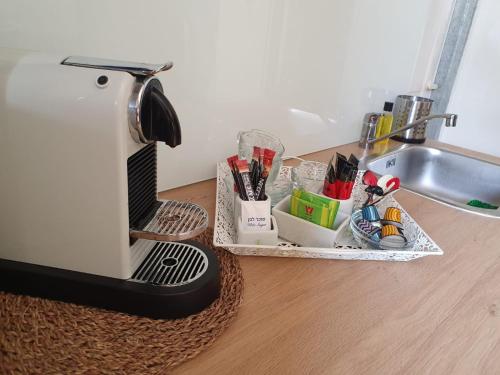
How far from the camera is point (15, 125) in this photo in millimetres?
410

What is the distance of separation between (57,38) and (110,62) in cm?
25

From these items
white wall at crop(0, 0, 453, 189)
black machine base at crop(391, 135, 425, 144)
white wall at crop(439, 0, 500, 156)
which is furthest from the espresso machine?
white wall at crop(439, 0, 500, 156)

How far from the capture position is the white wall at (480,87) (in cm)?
184

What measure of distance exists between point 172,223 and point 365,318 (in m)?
0.31

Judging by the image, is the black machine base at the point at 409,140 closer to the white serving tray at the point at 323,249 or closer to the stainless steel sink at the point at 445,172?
the stainless steel sink at the point at 445,172

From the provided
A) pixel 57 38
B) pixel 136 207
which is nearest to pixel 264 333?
pixel 136 207

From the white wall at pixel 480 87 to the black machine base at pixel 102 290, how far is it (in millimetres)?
2002

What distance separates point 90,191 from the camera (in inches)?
16.8

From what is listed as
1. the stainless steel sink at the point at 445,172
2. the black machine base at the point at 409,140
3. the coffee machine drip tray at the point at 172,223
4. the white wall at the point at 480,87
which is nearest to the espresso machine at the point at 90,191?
the coffee machine drip tray at the point at 172,223

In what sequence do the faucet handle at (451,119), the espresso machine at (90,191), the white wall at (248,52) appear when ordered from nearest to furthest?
1. the espresso machine at (90,191)
2. the white wall at (248,52)
3. the faucet handle at (451,119)

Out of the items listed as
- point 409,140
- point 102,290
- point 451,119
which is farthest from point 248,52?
point 409,140

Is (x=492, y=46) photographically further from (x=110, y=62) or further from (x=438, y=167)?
(x=110, y=62)

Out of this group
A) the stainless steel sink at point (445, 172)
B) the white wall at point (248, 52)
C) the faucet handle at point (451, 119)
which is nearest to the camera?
the white wall at point (248, 52)

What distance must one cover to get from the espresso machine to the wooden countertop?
9 centimetres
